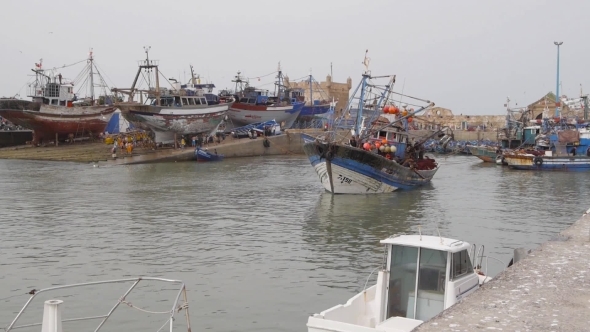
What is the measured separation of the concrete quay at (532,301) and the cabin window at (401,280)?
1146mm

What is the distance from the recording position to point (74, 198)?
95.2 ft

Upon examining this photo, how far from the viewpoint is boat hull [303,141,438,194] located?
29922 millimetres

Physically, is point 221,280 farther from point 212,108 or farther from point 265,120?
point 265,120

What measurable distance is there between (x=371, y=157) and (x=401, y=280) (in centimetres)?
2067

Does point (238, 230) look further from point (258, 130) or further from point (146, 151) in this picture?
point (258, 130)

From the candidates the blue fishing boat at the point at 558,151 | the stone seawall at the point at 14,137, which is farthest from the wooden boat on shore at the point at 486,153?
the stone seawall at the point at 14,137

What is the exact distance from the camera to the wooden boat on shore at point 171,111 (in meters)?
52.4

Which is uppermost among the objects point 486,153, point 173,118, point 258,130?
point 173,118

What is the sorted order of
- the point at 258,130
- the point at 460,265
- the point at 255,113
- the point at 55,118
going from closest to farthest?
the point at 460,265 → the point at 55,118 → the point at 258,130 → the point at 255,113

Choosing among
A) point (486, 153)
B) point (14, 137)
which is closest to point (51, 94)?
point (14, 137)

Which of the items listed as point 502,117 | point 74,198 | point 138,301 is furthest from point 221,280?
point 502,117

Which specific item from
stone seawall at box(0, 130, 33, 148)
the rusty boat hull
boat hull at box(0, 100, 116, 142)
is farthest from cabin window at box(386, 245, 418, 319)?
stone seawall at box(0, 130, 33, 148)

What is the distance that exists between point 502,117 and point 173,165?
190ft

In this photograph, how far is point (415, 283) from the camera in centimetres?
955
